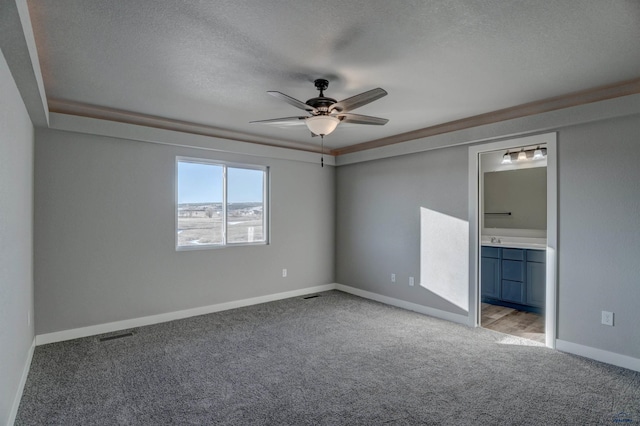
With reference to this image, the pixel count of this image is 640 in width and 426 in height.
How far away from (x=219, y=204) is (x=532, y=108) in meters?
3.91

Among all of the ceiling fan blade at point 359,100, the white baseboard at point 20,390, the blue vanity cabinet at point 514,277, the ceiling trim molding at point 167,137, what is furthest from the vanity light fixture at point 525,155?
the white baseboard at point 20,390

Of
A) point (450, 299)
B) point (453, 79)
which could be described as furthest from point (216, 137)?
point (450, 299)

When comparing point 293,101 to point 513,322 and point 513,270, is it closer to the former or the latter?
point 513,322

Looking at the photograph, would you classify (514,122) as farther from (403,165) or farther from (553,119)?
(403,165)

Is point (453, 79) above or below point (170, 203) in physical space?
above

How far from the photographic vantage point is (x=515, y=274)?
473 cm

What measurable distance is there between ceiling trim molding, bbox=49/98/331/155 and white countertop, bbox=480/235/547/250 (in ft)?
10.7


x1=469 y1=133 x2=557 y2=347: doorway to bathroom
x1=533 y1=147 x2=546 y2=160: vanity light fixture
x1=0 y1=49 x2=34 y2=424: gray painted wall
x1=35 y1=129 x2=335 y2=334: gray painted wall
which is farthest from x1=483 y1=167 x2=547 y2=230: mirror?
x1=0 y1=49 x2=34 y2=424: gray painted wall

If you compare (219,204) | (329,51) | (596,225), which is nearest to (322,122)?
(329,51)

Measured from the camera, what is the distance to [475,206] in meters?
4.06

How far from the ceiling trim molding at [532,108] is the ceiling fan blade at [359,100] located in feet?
6.49

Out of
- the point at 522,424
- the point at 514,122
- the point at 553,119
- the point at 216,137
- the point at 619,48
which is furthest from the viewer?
the point at 216,137

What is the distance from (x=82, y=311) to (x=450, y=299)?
4233 mm

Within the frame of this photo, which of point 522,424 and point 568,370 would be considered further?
point 568,370
